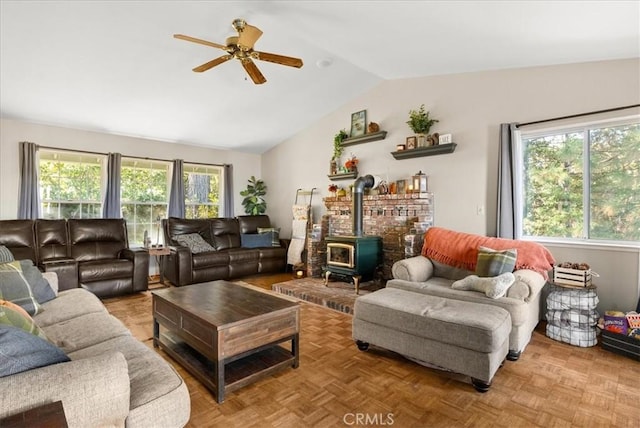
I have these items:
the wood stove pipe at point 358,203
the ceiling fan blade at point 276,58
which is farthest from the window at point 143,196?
the ceiling fan blade at point 276,58

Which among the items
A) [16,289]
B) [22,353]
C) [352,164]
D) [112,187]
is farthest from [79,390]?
[112,187]

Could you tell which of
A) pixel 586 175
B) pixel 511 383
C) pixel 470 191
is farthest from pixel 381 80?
pixel 511 383

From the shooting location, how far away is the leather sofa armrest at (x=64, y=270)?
3.62 m

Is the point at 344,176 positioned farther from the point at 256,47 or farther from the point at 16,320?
the point at 16,320

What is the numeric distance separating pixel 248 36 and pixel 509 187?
3.01 meters

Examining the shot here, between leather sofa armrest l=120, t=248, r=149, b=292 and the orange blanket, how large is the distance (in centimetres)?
360

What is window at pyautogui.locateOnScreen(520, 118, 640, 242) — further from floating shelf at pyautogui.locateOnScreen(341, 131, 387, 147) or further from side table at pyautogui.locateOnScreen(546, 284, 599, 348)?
floating shelf at pyautogui.locateOnScreen(341, 131, 387, 147)

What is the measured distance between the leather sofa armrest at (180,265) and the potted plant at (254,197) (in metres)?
1.98

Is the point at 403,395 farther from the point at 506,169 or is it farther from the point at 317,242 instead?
the point at 317,242

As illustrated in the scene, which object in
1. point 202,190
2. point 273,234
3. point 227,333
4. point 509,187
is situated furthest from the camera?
point 202,190

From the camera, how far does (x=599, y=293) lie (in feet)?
9.98

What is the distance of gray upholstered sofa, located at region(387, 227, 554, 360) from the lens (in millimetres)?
2426

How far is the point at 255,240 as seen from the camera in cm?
565

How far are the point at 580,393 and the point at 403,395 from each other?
1.12 m
